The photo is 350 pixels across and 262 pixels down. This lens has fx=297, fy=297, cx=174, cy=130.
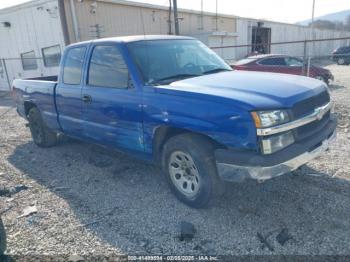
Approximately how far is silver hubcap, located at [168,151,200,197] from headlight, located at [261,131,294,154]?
0.84 metres

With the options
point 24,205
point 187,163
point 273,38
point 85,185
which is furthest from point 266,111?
point 273,38

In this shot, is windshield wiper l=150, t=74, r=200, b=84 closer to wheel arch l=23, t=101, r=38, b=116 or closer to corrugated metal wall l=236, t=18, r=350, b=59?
wheel arch l=23, t=101, r=38, b=116

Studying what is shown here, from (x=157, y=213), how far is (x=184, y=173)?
0.56 m

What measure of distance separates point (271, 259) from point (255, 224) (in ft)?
1.75

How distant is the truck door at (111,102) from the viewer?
371 centimetres

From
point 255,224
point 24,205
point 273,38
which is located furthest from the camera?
point 273,38

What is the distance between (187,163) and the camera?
3.40m

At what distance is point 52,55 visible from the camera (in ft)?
49.2

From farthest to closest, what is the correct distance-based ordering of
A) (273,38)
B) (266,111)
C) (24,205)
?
(273,38) → (24,205) → (266,111)

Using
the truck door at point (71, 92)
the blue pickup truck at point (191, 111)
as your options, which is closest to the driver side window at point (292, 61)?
the blue pickup truck at point (191, 111)

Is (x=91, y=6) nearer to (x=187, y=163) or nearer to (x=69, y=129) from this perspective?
(x=69, y=129)

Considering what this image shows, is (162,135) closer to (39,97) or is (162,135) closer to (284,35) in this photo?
(39,97)

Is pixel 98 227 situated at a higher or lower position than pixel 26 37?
lower

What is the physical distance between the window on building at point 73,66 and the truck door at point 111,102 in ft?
0.92
